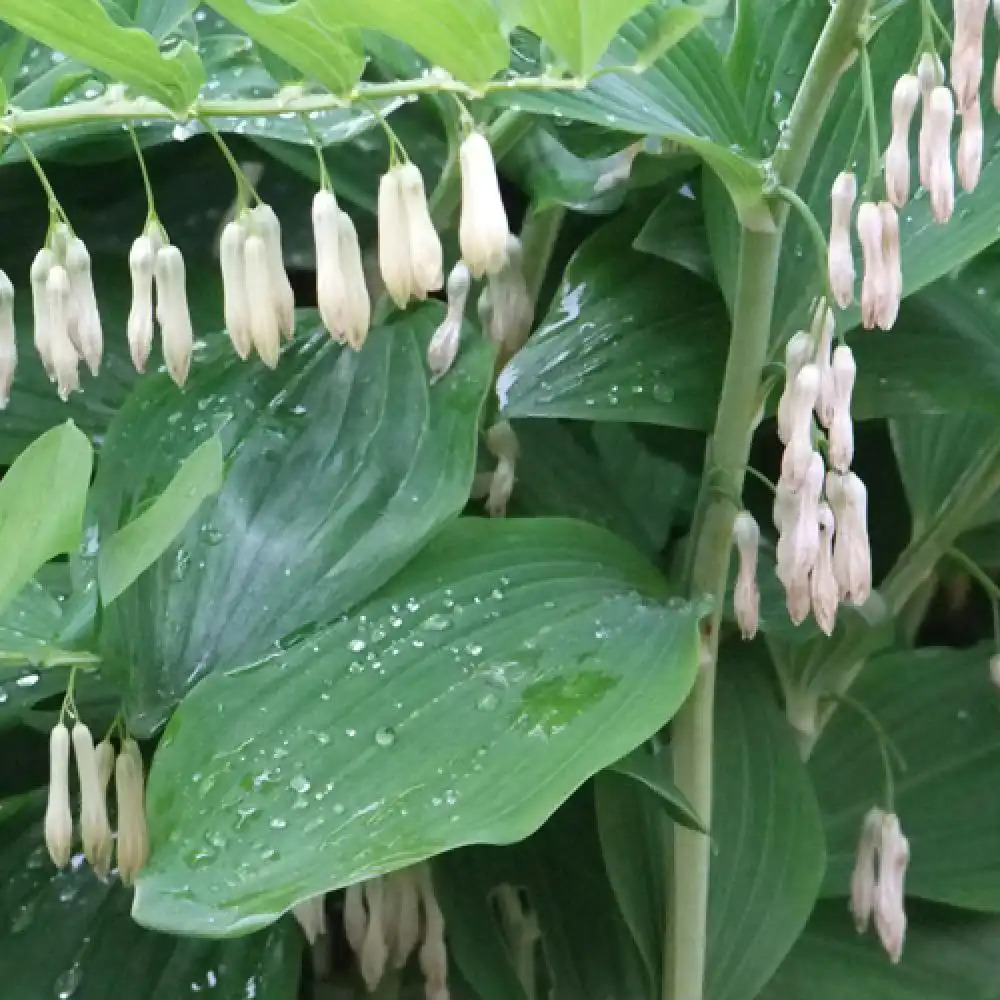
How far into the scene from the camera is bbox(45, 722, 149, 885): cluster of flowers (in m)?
0.53

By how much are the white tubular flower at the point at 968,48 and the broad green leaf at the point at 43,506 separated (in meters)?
0.38

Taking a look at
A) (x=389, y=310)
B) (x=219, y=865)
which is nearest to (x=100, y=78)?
(x=389, y=310)

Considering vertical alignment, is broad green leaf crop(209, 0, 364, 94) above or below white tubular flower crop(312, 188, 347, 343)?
above

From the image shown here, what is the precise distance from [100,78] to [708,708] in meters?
0.49

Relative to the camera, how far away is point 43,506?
415 millimetres

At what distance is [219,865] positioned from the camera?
1.43ft

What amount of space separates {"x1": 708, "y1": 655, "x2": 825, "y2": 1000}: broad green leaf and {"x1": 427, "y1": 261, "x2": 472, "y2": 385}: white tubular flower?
35 cm

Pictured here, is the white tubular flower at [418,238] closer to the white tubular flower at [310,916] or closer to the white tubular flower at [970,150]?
the white tubular flower at [970,150]

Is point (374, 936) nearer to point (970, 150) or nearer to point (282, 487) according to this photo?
point (282, 487)

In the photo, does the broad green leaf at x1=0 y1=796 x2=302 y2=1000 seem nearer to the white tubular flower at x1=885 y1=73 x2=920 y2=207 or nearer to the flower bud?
the flower bud

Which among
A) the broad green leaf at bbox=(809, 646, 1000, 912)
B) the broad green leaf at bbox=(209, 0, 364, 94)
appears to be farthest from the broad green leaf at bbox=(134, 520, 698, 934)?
the broad green leaf at bbox=(809, 646, 1000, 912)

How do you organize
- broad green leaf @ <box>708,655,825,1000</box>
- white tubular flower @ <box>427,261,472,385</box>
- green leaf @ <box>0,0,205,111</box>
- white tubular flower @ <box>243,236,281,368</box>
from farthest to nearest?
broad green leaf @ <box>708,655,825,1000</box>
white tubular flower @ <box>427,261,472,385</box>
white tubular flower @ <box>243,236,281,368</box>
green leaf @ <box>0,0,205,111</box>

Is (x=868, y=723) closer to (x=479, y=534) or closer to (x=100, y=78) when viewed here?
(x=479, y=534)

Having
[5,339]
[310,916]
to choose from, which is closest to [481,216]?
[5,339]
